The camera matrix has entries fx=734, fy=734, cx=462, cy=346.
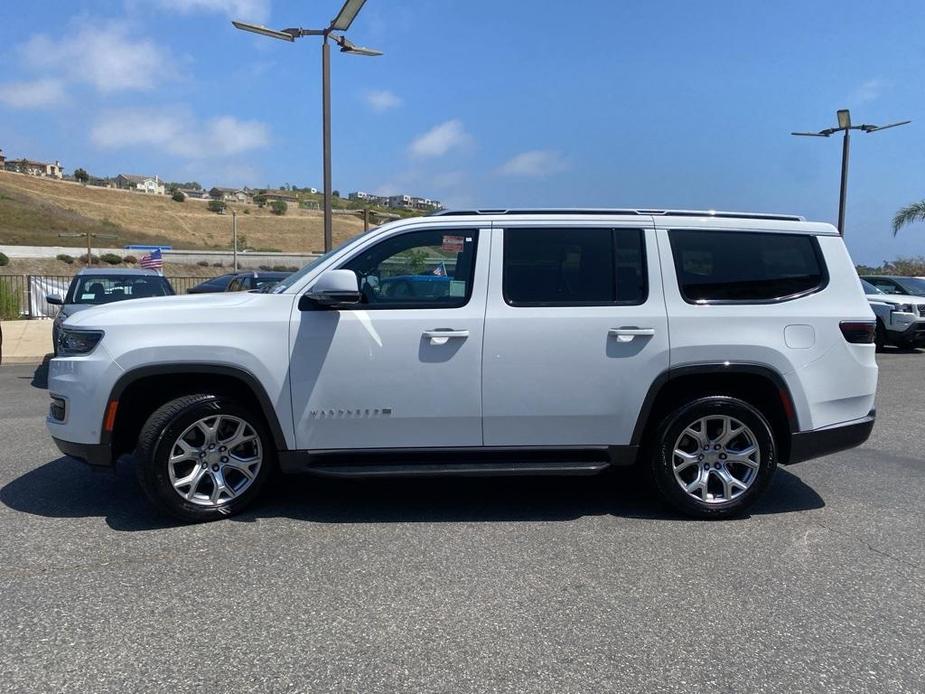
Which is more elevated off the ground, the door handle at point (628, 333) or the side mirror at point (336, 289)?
the side mirror at point (336, 289)

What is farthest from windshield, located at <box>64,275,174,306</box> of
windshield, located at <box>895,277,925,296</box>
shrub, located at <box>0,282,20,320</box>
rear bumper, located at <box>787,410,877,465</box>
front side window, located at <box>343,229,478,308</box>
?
windshield, located at <box>895,277,925,296</box>

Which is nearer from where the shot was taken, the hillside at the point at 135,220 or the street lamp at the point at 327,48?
the street lamp at the point at 327,48

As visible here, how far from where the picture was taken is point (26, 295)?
2066 cm

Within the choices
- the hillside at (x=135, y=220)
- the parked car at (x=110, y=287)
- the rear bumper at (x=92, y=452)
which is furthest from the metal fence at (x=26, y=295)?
the hillside at (x=135, y=220)

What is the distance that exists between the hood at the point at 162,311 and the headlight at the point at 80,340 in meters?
0.04

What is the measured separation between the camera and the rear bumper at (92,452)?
4.54 m

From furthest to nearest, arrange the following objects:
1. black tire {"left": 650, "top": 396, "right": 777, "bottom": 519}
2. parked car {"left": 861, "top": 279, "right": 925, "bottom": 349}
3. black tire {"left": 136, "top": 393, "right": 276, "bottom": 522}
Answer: parked car {"left": 861, "top": 279, "right": 925, "bottom": 349}
black tire {"left": 650, "top": 396, "right": 777, "bottom": 519}
black tire {"left": 136, "top": 393, "right": 276, "bottom": 522}

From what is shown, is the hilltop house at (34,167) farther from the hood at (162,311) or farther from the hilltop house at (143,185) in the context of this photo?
the hood at (162,311)

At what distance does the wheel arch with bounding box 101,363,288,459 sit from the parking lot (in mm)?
590

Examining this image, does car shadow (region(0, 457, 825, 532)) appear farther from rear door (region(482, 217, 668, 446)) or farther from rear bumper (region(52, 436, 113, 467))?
rear door (region(482, 217, 668, 446))

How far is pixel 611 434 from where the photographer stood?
4.73m

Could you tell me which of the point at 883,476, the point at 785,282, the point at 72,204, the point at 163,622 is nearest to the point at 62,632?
the point at 163,622

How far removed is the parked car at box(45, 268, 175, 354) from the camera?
1121 centimetres

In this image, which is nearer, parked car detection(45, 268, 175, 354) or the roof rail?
the roof rail
